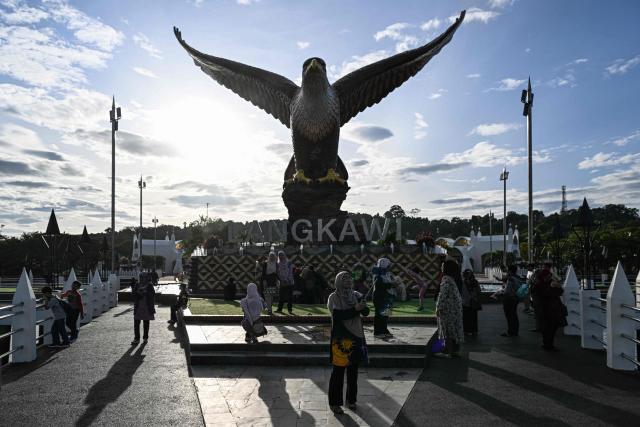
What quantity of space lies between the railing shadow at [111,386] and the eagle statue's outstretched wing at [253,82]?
13.9 m

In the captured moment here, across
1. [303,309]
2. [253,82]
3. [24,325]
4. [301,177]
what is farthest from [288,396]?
[253,82]

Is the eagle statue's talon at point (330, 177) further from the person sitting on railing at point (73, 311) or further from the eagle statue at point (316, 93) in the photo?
the person sitting on railing at point (73, 311)

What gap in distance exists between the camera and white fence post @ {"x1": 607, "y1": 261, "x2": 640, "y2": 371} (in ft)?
27.9

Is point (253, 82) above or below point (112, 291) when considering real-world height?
above

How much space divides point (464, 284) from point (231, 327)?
17.9 ft

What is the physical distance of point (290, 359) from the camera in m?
8.95

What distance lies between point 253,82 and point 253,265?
25.3ft

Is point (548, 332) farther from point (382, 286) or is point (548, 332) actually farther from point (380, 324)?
point (382, 286)

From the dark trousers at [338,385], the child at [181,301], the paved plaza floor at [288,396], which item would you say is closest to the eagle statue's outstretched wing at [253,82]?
the child at [181,301]

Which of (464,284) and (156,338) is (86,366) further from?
(464,284)

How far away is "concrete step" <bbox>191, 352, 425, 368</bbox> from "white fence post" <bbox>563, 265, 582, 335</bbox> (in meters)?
5.42

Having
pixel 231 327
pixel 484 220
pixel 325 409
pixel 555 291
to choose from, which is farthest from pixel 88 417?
pixel 484 220

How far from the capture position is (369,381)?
25.8ft

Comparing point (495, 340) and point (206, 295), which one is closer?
point (495, 340)
